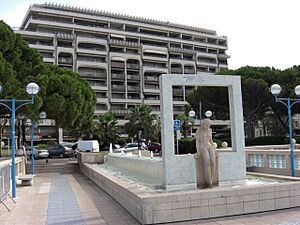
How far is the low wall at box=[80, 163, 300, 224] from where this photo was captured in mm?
6789

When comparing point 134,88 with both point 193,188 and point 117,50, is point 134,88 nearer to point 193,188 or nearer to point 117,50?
point 117,50

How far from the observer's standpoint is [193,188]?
28.6 feet

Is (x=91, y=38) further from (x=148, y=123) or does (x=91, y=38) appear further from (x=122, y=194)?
(x=122, y=194)

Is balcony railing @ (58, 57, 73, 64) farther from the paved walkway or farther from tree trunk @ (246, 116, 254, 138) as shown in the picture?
the paved walkway

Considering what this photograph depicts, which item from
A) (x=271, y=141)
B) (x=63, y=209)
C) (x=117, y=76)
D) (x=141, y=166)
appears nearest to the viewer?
(x=63, y=209)

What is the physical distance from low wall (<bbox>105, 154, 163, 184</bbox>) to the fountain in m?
0.04

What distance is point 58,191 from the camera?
41.8 ft

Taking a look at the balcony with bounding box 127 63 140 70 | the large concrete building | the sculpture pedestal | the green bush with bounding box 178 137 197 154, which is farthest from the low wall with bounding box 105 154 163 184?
the balcony with bounding box 127 63 140 70

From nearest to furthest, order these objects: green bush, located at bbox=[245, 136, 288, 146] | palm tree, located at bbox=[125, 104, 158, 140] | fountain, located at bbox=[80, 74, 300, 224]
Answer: fountain, located at bbox=[80, 74, 300, 224]
green bush, located at bbox=[245, 136, 288, 146]
palm tree, located at bbox=[125, 104, 158, 140]

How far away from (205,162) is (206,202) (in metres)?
1.36

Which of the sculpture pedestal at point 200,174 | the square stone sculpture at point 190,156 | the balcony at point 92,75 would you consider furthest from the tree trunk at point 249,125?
the sculpture pedestal at point 200,174

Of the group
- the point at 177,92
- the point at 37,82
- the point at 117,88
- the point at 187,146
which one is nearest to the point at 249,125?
the point at 187,146

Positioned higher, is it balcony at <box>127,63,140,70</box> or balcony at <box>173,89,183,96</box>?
balcony at <box>127,63,140,70</box>

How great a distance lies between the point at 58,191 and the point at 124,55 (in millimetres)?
58469
